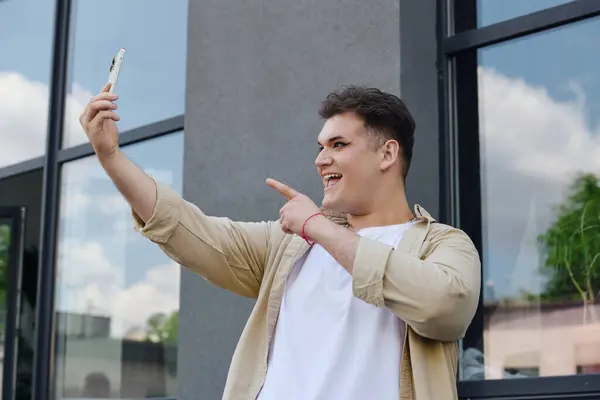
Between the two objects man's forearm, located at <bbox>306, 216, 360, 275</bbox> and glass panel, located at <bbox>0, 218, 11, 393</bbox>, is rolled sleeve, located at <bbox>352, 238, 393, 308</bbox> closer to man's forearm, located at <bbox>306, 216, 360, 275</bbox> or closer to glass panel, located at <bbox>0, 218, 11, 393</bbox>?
man's forearm, located at <bbox>306, 216, 360, 275</bbox>

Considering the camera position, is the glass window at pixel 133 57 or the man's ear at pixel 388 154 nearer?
the man's ear at pixel 388 154

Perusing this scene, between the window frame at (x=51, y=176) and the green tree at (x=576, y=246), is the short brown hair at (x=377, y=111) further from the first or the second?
the window frame at (x=51, y=176)

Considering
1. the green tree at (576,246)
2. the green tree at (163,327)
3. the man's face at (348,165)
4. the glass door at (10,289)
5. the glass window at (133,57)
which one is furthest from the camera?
the glass door at (10,289)

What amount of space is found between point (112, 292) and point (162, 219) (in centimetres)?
316

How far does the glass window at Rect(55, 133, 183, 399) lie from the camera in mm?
5520

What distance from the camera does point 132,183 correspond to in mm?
2764

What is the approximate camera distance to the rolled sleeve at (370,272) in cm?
253

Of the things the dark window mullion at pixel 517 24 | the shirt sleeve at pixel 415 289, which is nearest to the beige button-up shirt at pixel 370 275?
the shirt sleeve at pixel 415 289

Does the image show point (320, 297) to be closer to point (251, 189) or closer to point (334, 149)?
point (334, 149)

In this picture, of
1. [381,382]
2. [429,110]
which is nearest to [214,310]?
[429,110]

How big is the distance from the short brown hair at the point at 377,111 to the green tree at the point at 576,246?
1007 millimetres

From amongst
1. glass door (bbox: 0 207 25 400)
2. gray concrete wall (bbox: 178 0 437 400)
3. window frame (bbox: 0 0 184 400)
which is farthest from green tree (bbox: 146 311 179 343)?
glass door (bbox: 0 207 25 400)

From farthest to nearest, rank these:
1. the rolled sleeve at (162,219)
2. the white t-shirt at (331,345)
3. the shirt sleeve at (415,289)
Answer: the rolled sleeve at (162,219) < the white t-shirt at (331,345) < the shirt sleeve at (415,289)

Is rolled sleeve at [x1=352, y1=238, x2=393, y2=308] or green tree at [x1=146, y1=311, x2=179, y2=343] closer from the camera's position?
rolled sleeve at [x1=352, y1=238, x2=393, y2=308]
